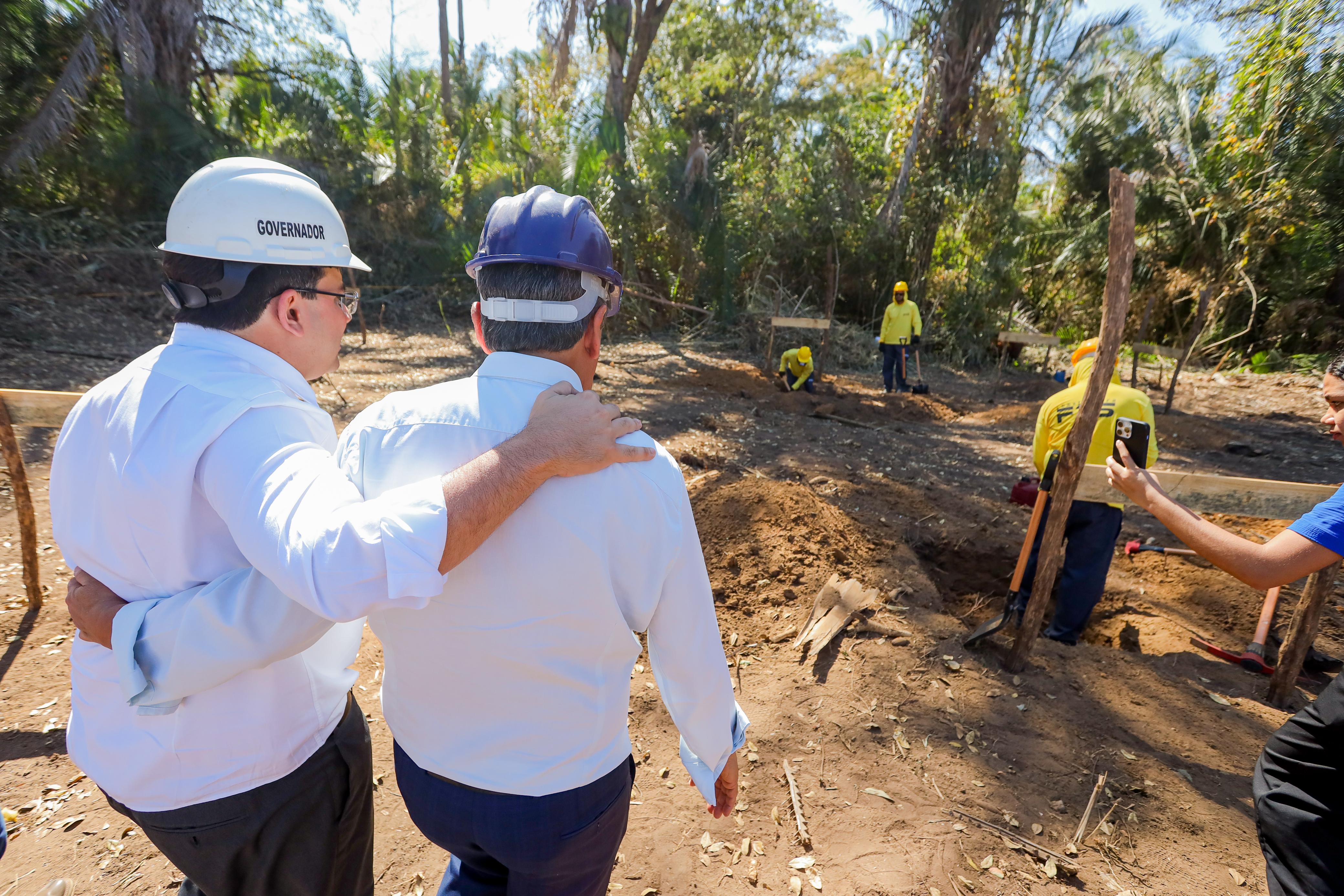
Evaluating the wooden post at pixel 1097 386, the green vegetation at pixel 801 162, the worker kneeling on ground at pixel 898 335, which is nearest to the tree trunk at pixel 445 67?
the green vegetation at pixel 801 162

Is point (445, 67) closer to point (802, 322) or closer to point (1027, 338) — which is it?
point (802, 322)

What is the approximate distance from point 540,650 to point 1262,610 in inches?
212

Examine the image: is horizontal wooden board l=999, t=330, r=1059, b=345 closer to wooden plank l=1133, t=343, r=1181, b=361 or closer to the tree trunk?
wooden plank l=1133, t=343, r=1181, b=361

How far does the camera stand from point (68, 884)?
2.46 metres

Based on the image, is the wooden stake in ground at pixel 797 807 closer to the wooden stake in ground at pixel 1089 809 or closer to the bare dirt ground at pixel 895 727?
the bare dirt ground at pixel 895 727

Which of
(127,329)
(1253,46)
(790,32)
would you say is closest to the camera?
(127,329)

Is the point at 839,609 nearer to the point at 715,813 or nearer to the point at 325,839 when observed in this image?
the point at 715,813

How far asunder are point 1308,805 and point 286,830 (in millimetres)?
2635

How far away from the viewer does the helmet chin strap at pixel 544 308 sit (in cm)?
130

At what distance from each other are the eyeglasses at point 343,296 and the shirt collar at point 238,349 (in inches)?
6.0

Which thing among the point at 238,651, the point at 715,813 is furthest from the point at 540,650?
the point at 715,813

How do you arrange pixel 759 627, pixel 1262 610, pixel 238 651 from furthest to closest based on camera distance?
1. pixel 1262 610
2. pixel 759 627
3. pixel 238 651

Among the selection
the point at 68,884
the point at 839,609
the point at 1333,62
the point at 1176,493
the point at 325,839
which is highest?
the point at 1333,62

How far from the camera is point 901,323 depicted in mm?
12352
